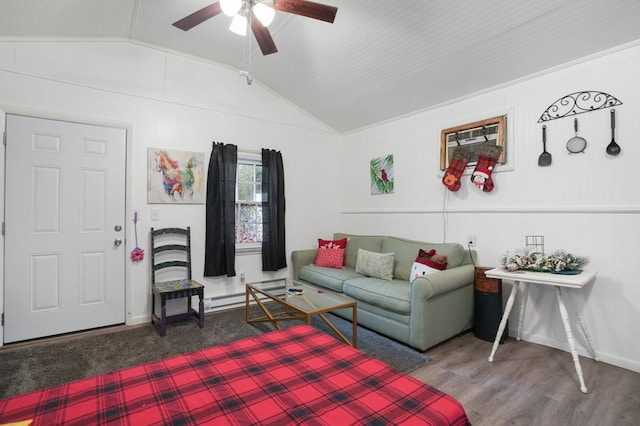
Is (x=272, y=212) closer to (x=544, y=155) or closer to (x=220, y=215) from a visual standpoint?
(x=220, y=215)

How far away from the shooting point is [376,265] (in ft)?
11.4

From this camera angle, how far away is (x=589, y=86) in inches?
101

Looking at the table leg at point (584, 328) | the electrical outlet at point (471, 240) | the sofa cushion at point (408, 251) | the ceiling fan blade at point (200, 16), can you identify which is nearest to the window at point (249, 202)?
the sofa cushion at point (408, 251)

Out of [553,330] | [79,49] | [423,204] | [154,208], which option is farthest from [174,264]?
[553,330]

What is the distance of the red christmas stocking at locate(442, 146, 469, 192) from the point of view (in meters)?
3.33

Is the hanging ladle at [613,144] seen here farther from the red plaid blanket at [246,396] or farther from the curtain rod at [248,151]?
the curtain rod at [248,151]

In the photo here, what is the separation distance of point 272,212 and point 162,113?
1.67 m

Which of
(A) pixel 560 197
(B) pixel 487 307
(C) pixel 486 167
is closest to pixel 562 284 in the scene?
(B) pixel 487 307

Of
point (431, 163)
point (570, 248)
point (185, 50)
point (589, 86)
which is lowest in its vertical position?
point (570, 248)

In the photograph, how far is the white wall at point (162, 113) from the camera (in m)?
2.86

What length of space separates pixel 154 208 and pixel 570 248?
3.96 metres

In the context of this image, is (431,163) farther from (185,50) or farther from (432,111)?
(185,50)

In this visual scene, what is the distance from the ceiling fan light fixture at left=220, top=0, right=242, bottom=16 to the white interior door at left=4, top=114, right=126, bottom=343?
202cm

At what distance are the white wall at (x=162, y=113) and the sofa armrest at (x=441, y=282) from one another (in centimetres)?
217
